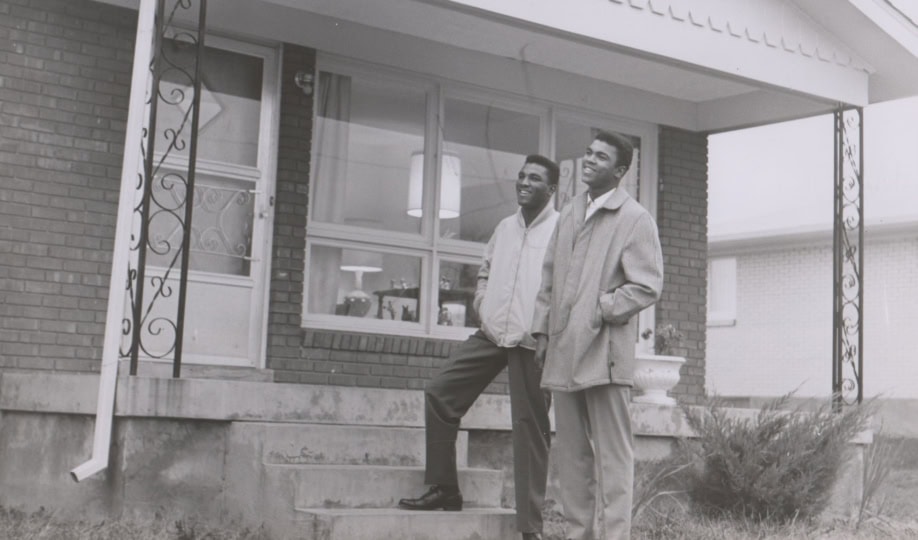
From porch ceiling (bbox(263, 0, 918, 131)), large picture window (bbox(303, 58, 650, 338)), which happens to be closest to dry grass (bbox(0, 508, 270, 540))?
large picture window (bbox(303, 58, 650, 338))

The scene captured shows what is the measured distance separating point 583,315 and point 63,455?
3.27 m

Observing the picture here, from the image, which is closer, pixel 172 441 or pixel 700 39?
pixel 172 441

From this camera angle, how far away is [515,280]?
6.16m

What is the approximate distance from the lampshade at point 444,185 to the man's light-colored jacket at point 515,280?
3.20 metres

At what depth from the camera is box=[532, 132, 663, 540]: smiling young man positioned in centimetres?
542

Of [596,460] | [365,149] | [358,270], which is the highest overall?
[365,149]

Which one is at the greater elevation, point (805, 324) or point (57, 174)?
point (805, 324)

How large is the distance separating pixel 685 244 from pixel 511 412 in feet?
16.8

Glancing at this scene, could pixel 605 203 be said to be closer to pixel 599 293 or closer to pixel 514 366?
pixel 599 293

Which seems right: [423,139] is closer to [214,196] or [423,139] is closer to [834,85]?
[214,196]

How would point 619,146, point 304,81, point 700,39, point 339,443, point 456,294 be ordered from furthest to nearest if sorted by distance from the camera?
point 456,294
point 304,81
point 700,39
point 339,443
point 619,146

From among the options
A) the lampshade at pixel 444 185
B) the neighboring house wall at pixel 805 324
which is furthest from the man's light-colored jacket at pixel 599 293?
the neighboring house wall at pixel 805 324

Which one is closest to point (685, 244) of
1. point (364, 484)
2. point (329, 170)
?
point (329, 170)

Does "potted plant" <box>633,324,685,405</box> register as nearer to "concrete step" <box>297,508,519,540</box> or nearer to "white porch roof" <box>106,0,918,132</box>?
"white porch roof" <box>106,0,918,132</box>
